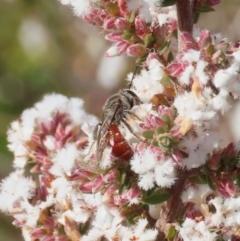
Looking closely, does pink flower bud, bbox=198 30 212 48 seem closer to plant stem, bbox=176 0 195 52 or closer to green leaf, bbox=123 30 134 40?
plant stem, bbox=176 0 195 52

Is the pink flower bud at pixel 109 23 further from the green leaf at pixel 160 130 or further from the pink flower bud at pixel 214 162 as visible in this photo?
the pink flower bud at pixel 214 162

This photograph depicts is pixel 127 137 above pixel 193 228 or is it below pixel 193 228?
above

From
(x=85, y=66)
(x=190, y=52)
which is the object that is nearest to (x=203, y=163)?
(x=190, y=52)

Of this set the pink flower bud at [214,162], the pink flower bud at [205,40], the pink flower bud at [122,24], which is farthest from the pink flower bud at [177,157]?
the pink flower bud at [122,24]

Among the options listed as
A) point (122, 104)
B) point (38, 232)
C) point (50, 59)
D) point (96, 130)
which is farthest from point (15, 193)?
point (50, 59)

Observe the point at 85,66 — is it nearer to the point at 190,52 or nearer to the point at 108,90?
the point at 108,90

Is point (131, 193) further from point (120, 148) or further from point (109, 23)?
point (109, 23)

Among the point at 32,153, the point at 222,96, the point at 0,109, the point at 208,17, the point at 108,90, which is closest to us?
the point at 222,96

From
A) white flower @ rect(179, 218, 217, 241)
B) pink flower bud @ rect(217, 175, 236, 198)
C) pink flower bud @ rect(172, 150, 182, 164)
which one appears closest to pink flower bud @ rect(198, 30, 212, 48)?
pink flower bud @ rect(172, 150, 182, 164)
